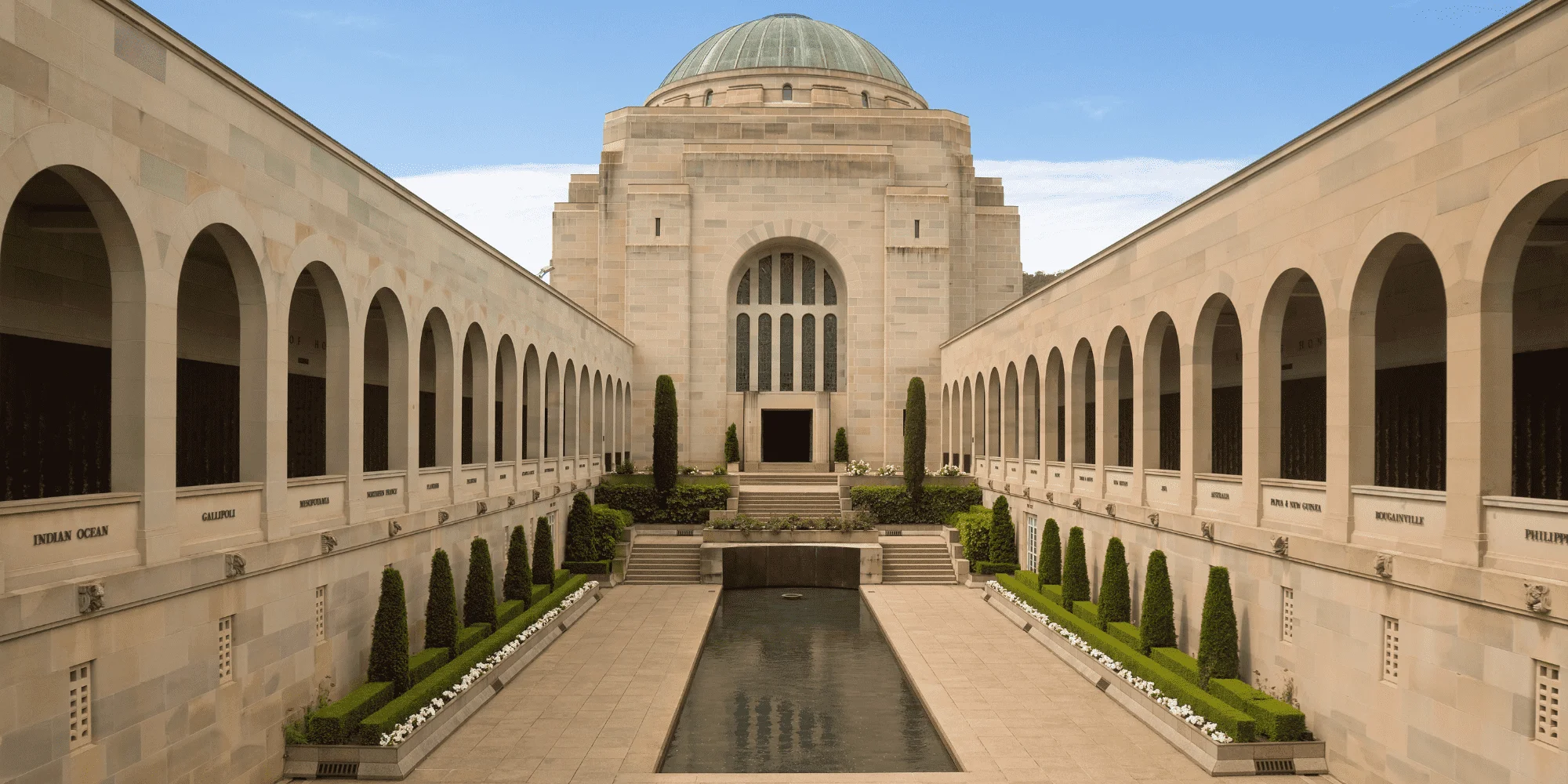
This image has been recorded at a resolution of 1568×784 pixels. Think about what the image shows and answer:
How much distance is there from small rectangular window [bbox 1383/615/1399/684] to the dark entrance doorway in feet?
125

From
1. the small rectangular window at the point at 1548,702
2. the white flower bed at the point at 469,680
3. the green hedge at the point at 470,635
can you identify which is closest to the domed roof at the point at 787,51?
the white flower bed at the point at 469,680

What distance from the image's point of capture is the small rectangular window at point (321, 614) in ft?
48.8

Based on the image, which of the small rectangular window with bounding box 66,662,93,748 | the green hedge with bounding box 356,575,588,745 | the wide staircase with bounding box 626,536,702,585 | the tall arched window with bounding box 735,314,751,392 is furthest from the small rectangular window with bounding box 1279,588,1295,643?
the tall arched window with bounding box 735,314,751,392

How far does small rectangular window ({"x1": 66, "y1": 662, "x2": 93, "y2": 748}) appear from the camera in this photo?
966 cm

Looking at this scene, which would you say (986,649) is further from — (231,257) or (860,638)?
(231,257)

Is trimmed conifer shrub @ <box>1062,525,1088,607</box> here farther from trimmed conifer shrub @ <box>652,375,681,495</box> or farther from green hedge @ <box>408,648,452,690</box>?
trimmed conifer shrub @ <box>652,375,681,495</box>

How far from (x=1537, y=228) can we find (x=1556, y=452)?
12.6ft

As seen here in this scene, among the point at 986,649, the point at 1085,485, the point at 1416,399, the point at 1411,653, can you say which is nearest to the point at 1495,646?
the point at 1411,653

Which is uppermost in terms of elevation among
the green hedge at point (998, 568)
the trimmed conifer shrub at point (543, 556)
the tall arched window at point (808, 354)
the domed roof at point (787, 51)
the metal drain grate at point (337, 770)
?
the domed roof at point (787, 51)

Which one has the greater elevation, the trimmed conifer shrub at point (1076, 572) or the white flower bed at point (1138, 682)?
the trimmed conifer shrub at point (1076, 572)

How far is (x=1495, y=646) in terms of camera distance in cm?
1073

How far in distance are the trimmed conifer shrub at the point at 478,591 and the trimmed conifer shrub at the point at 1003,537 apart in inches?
577

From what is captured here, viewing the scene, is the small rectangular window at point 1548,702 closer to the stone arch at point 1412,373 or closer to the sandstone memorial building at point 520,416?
the sandstone memorial building at point 520,416

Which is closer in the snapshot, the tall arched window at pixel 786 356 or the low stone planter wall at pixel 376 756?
the low stone planter wall at pixel 376 756
